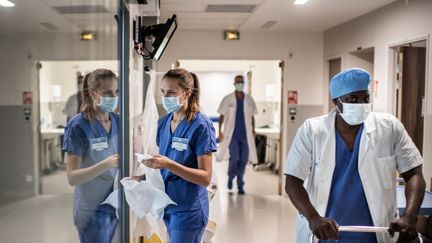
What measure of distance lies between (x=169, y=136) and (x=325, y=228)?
3.42 feet

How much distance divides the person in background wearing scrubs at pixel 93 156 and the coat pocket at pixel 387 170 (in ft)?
3.78

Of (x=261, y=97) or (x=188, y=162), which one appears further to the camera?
(x=261, y=97)

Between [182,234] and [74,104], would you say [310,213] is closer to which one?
[182,234]

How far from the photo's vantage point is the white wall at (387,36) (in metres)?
3.49

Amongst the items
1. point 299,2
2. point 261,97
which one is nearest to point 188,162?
point 299,2

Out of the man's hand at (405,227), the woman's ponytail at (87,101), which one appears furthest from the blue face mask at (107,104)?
the man's hand at (405,227)

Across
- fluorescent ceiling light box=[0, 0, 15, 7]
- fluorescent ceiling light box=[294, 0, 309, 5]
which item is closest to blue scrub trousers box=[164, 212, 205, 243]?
fluorescent ceiling light box=[0, 0, 15, 7]

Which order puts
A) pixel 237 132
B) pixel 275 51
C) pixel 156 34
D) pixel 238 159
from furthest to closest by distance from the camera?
pixel 237 132 → pixel 238 159 → pixel 275 51 → pixel 156 34

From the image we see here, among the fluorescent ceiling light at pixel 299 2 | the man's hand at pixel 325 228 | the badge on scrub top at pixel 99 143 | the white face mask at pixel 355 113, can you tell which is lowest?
the man's hand at pixel 325 228

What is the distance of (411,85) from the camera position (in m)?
4.07

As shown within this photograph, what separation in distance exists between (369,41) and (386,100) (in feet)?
2.56

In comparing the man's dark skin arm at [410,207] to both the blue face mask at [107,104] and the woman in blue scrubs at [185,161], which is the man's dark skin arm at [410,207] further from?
the blue face mask at [107,104]

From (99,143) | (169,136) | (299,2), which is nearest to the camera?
(99,143)

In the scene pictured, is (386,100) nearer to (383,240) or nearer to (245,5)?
(245,5)
